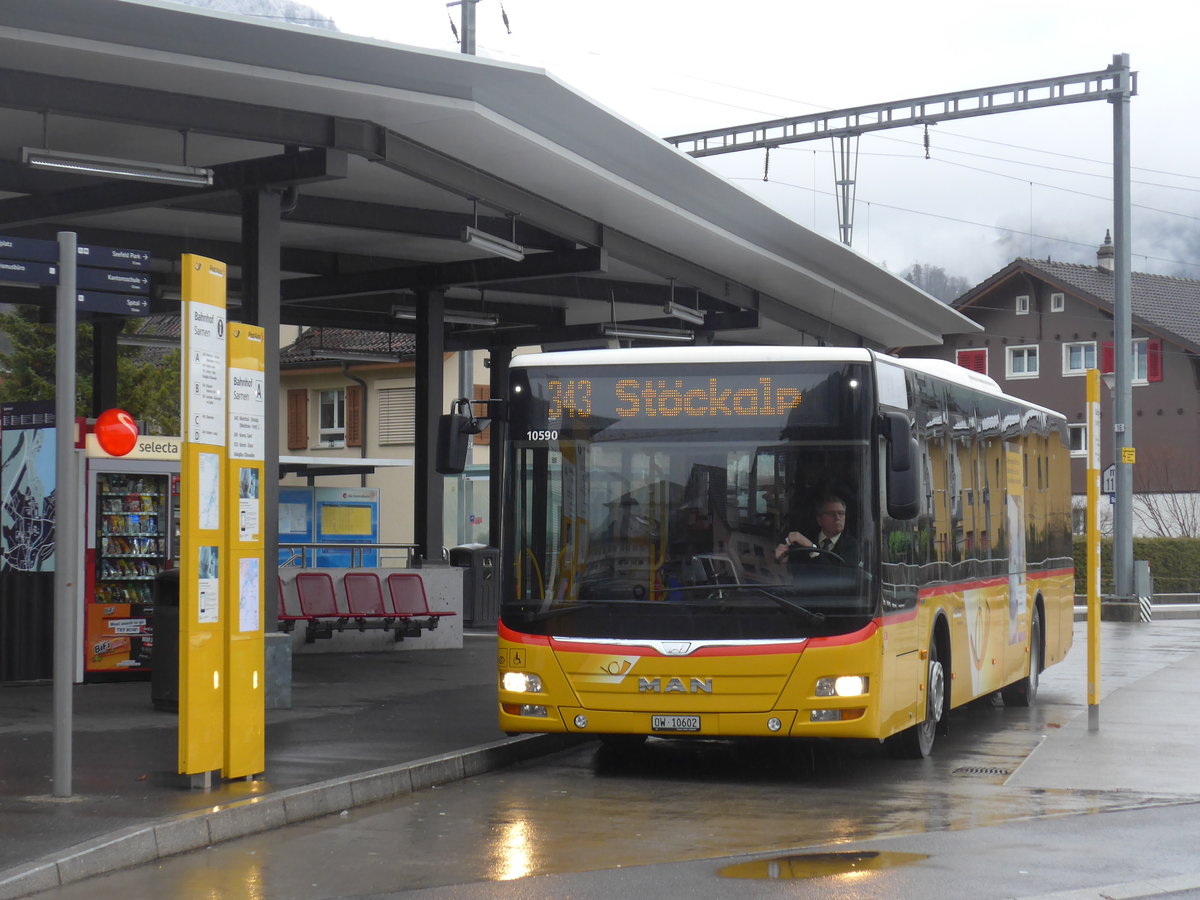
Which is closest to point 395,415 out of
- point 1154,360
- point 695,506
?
point 1154,360

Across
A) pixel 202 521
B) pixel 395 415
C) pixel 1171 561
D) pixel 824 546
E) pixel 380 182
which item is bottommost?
pixel 1171 561

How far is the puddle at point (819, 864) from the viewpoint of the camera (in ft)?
25.7

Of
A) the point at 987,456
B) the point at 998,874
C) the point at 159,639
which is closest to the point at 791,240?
the point at 987,456

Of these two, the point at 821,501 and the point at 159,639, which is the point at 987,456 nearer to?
the point at 821,501

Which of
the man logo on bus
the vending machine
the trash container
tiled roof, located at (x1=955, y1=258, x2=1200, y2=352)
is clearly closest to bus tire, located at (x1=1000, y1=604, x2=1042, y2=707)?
the man logo on bus

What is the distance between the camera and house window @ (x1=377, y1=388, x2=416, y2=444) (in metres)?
50.9

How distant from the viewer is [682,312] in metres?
23.1

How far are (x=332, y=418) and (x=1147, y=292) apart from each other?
31143 mm

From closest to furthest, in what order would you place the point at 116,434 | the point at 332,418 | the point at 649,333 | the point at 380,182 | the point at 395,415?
the point at 116,434 → the point at 380,182 → the point at 649,333 → the point at 395,415 → the point at 332,418

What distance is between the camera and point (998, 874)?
7.82 meters

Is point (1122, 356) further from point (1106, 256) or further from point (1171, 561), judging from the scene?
point (1106, 256)

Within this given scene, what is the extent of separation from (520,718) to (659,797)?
1.16 m

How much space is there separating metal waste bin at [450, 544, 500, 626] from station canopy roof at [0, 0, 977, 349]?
3411 mm

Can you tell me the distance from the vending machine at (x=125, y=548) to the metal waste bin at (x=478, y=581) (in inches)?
345
